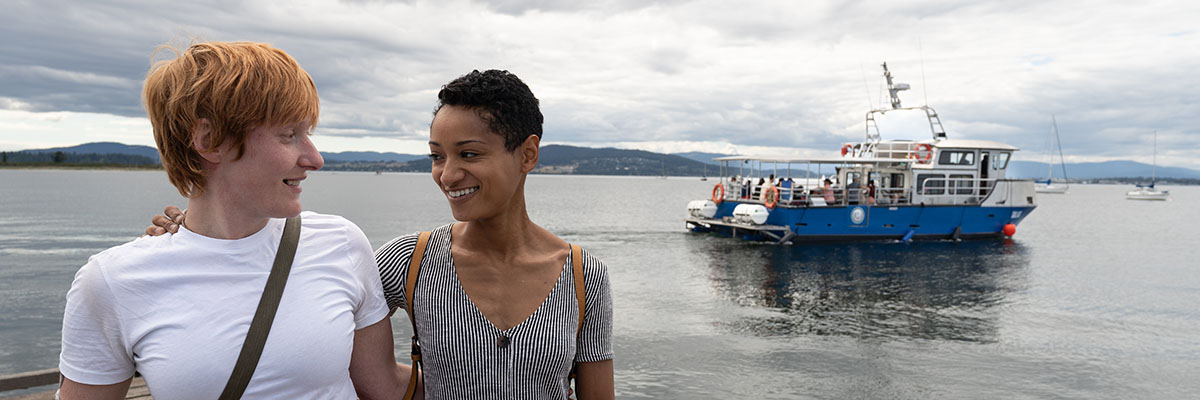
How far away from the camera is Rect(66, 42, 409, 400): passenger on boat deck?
153 centimetres

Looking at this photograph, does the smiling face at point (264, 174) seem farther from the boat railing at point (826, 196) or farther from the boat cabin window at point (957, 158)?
the boat cabin window at point (957, 158)

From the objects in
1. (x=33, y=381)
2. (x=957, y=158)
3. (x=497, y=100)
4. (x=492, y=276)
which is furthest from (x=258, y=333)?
(x=957, y=158)

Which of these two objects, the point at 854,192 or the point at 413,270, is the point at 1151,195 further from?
the point at 413,270

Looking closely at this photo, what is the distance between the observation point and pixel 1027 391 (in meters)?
→ 11.6

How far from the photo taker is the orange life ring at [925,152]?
31297 millimetres

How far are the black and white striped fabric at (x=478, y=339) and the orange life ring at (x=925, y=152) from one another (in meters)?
32.2

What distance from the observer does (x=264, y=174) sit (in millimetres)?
1680

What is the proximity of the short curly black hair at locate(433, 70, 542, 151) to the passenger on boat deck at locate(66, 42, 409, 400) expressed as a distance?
356 millimetres

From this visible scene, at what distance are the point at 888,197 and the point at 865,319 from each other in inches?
639

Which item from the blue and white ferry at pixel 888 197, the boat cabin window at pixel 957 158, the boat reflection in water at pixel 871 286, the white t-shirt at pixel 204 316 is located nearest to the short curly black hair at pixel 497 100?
the white t-shirt at pixel 204 316

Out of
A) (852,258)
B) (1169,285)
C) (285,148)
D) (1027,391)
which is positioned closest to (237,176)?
(285,148)

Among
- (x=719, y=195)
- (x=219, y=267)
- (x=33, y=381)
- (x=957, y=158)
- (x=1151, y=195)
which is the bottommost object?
(x=1151, y=195)

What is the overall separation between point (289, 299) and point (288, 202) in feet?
0.74

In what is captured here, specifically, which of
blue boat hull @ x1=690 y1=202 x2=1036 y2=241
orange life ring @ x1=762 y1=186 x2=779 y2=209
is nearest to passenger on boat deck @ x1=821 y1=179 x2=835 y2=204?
blue boat hull @ x1=690 y1=202 x2=1036 y2=241
